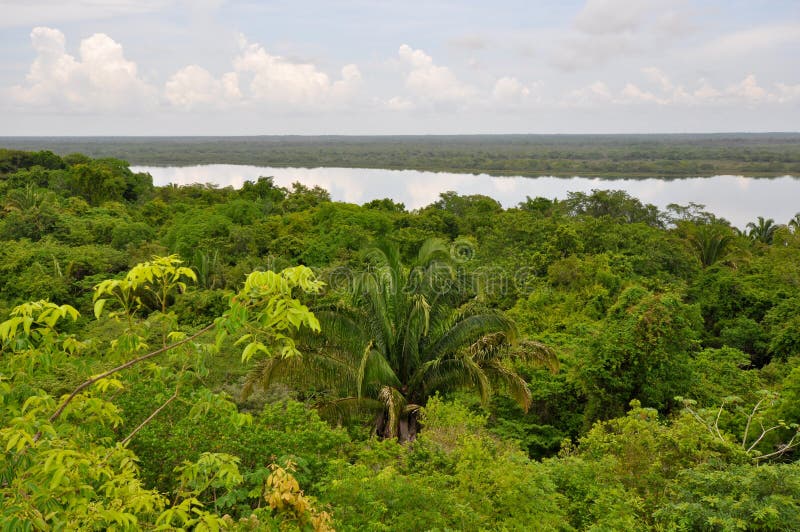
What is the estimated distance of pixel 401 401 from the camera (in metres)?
8.74

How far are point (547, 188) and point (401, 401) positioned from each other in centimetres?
7301

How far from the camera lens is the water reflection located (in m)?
58.5

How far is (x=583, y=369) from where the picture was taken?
1085 cm

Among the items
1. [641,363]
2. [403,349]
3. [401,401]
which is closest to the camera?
[401,401]

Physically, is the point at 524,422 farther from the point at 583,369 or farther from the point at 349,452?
the point at 349,452

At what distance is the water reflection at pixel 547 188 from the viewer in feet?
192

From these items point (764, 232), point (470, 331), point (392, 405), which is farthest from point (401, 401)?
point (764, 232)

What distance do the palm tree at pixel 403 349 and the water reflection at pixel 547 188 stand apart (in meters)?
47.4

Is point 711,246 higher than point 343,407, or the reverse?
point 711,246

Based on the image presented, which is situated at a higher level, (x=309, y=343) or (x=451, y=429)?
(x=309, y=343)

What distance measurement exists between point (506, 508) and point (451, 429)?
193 cm

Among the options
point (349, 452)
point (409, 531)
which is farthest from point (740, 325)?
point (409, 531)

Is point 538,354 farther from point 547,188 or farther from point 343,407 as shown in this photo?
point 547,188

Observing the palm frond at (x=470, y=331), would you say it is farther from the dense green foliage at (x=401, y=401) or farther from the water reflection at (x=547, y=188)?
the water reflection at (x=547, y=188)
